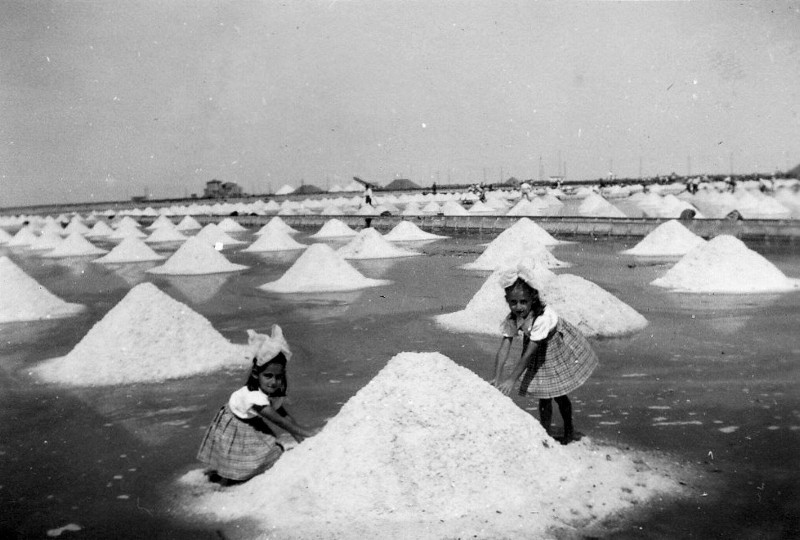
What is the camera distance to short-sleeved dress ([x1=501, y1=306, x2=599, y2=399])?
3.59 m

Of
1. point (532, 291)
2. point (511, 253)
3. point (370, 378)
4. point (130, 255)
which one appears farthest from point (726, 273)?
point (130, 255)

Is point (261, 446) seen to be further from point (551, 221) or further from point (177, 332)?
point (551, 221)

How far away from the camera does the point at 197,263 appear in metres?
13.4

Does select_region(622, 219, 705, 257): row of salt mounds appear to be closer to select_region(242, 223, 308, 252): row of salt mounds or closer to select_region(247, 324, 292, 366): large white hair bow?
select_region(242, 223, 308, 252): row of salt mounds

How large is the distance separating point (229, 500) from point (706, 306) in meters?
5.98

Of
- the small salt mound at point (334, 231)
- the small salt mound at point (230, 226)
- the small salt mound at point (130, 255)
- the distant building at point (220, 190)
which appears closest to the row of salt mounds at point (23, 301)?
the small salt mound at point (130, 255)

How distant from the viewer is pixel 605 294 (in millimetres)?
6902

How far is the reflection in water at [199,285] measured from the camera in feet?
33.6

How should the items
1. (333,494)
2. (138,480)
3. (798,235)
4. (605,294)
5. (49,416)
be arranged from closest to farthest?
(333,494), (138,480), (49,416), (605,294), (798,235)

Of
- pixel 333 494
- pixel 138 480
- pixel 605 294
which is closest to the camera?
pixel 333 494

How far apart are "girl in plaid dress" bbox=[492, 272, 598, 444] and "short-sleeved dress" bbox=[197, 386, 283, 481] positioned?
1.12 meters

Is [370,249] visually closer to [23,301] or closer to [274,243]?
[274,243]

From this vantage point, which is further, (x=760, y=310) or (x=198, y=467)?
(x=760, y=310)

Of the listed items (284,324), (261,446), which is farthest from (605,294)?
(261,446)
